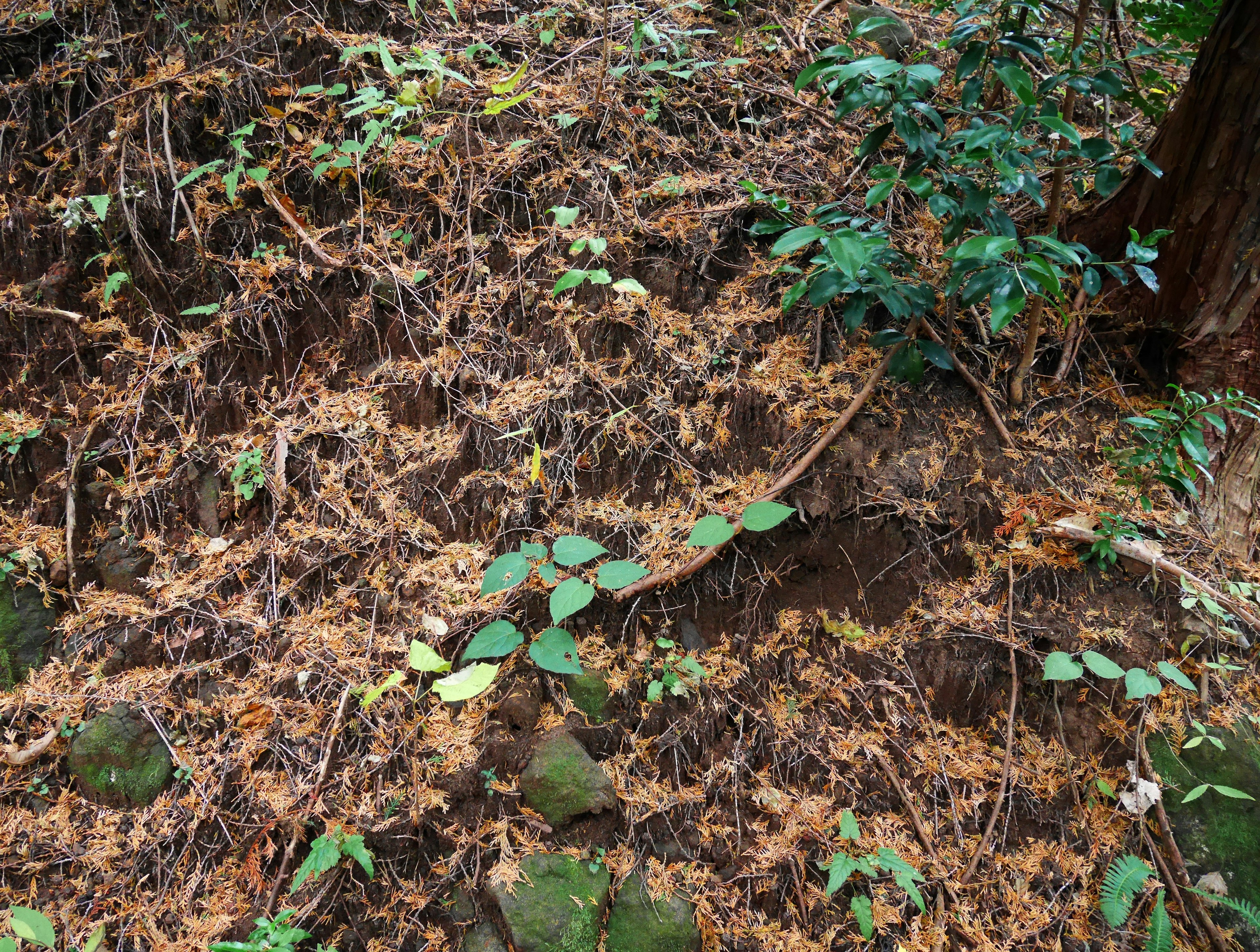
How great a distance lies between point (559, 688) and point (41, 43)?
3777mm

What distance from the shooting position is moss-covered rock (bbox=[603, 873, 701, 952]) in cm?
209

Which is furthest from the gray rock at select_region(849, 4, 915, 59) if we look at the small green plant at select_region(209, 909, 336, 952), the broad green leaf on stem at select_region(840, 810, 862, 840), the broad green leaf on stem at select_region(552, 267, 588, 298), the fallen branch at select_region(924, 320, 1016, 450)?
the small green plant at select_region(209, 909, 336, 952)

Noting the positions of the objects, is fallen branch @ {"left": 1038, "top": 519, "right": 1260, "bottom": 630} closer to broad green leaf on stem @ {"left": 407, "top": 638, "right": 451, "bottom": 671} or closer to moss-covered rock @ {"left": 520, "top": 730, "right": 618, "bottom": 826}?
moss-covered rock @ {"left": 520, "top": 730, "right": 618, "bottom": 826}

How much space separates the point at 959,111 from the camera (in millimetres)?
2602

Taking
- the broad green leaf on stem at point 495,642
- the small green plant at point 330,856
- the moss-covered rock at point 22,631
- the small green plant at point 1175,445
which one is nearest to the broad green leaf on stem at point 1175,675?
the small green plant at point 1175,445

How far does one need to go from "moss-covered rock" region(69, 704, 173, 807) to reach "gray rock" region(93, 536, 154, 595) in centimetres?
52

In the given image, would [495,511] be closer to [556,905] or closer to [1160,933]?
[556,905]

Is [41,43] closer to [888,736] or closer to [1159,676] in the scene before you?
[888,736]

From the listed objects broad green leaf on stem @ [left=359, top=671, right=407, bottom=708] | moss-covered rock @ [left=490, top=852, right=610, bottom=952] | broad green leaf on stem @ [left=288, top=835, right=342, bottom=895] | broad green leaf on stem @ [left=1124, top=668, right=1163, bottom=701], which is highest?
broad green leaf on stem @ [left=359, top=671, right=407, bottom=708]

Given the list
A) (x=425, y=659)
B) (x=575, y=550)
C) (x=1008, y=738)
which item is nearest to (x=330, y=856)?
(x=425, y=659)

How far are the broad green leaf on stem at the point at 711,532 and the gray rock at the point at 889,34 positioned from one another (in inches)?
105

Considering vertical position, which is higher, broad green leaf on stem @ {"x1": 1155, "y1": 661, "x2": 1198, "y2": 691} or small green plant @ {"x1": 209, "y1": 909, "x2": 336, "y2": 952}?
broad green leaf on stem @ {"x1": 1155, "y1": 661, "x2": 1198, "y2": 691}

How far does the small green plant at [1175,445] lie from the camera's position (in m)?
2.34

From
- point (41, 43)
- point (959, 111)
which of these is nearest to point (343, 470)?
point (41, 43)
